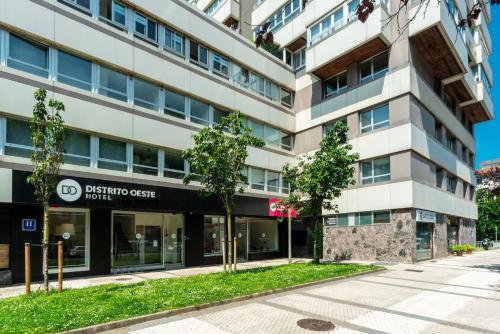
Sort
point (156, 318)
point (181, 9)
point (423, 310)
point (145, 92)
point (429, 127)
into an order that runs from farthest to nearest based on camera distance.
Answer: point (429, 127) < point (181, 9) < point (145, 92) < point (423, 310) < point (156, 318)

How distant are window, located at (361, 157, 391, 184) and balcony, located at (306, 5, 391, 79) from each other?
270 inches

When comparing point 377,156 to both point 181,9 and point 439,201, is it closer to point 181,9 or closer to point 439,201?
point 439,201

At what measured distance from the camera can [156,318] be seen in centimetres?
827

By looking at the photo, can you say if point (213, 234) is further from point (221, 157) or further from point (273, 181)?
point (221, 157)

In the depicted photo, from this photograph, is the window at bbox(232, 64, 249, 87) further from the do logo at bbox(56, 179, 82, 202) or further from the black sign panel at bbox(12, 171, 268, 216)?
the do logo at bbox(56, 179, 82, 202)

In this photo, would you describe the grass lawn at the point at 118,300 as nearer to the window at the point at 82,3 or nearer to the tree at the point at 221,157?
the tree at the point at 221,157

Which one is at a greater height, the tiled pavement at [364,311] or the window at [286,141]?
the window at [286,141]

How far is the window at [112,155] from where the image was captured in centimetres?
1669

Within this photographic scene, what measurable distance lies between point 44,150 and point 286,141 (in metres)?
19.0

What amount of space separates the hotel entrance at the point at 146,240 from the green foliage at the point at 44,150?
6530mm

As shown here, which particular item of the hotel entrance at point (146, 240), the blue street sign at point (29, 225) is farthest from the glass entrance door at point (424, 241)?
the blue street sign at point (29, 225)

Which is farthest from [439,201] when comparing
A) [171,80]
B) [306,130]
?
[171,80]

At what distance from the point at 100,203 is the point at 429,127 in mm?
20614

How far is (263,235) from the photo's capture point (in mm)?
25219
